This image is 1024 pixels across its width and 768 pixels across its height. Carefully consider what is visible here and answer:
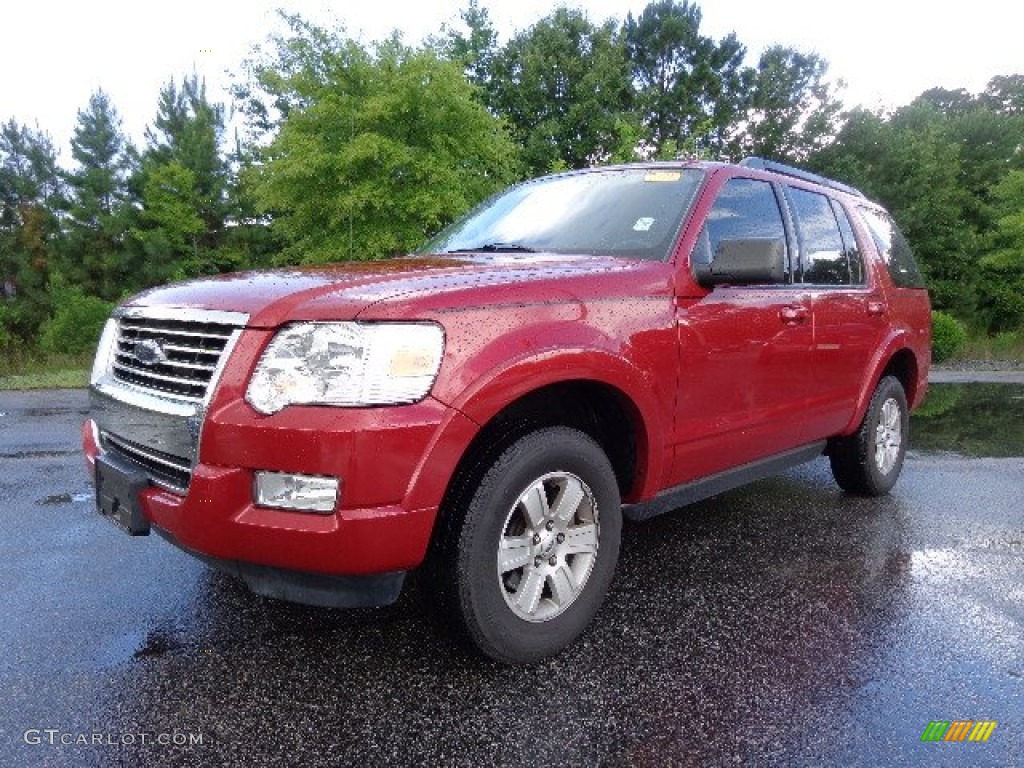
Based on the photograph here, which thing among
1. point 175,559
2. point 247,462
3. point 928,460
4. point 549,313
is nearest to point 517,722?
point 247,462

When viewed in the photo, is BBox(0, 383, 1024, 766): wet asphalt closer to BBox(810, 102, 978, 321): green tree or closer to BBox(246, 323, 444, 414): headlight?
BBox(246, 323, 444, 414): headlight

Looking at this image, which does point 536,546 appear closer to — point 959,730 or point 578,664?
point 578,664

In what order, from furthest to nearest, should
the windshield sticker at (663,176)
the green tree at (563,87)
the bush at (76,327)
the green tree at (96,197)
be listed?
the green tree at (96,197) → the bush at (76,327) → the green tree at (563,87) → the windshield sticker at (663,176)

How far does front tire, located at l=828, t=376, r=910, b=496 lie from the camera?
15.3 ft

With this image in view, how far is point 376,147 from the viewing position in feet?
51.4

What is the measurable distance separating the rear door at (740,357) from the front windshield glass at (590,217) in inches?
7.1

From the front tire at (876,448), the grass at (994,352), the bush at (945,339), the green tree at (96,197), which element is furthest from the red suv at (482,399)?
the green tree at (96,197)

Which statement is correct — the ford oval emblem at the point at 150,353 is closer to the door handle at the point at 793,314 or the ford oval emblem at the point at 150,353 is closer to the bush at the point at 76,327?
the door handle at the point at 793,314

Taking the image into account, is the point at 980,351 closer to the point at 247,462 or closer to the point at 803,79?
the point at 247,462

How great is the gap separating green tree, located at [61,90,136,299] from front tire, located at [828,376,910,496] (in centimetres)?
4356

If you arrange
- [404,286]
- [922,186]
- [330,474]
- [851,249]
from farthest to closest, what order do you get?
[922,186]
[851,249]
[404,286]
[330,474]

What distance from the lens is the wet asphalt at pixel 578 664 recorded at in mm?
2145

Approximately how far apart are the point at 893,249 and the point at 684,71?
37.2 metres

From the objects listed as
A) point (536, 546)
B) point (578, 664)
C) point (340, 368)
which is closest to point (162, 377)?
point (340, 368)
